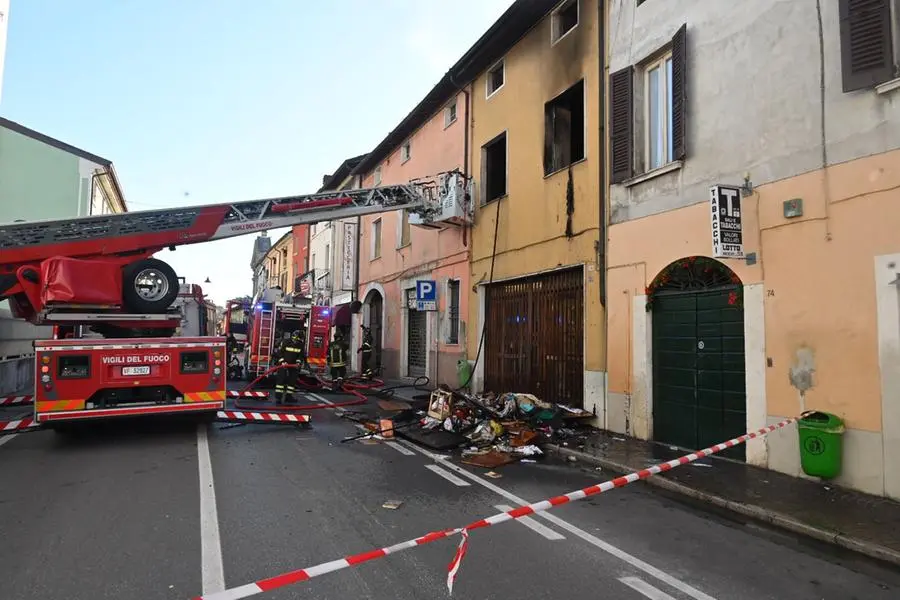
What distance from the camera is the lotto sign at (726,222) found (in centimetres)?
710

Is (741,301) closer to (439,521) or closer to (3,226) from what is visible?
(439,521)

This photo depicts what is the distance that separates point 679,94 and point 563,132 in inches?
147

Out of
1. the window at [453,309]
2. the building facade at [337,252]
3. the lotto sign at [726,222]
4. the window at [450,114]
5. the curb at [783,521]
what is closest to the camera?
the curb at [783,521]

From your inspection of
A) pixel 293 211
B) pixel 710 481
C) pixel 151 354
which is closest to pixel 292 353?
pixel 293 211

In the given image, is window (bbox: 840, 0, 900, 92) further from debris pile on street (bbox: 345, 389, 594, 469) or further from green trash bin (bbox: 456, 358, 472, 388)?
green trash bin (bbox: 456, 358, 472, 388)

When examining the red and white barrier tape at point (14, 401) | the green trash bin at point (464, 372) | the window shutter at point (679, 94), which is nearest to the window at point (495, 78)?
the window shutter at point (679, 94)

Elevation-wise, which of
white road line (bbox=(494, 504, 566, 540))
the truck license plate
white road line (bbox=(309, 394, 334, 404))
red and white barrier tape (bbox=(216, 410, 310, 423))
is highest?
the truck license plate

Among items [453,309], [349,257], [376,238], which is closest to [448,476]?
[453,309]

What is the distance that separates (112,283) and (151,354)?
125 cm

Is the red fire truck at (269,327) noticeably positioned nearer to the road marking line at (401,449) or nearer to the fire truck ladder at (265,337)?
the fire truck ladder at (265,337)

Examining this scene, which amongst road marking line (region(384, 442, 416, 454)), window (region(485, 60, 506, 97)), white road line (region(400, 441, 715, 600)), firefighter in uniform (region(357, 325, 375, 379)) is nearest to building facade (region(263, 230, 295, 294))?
firefighter in uniform (region(357, 325, 375, 379))

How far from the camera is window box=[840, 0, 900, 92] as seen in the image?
19.1 ft

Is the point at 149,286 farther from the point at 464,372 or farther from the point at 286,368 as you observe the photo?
the point at 464,372

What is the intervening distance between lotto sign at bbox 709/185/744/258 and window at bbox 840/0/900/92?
1614 millimetres
